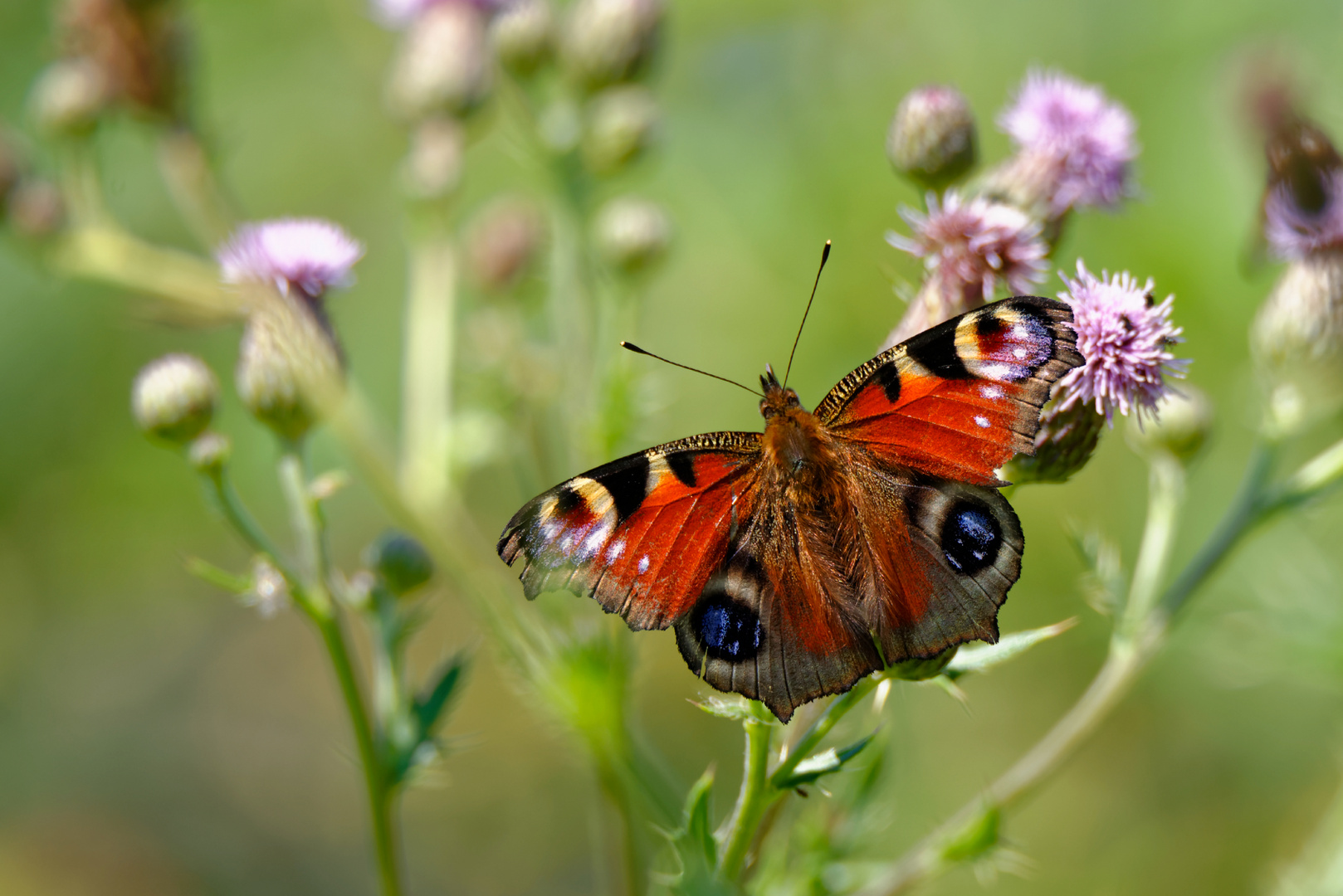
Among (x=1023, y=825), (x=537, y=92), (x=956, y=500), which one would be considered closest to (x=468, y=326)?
(x=537, y=92)

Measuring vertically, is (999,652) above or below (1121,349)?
below

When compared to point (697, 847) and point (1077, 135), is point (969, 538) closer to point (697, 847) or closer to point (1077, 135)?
point (697, 847)

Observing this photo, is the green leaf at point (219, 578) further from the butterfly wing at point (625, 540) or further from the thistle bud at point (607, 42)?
the thistle bud at point (607, 42)

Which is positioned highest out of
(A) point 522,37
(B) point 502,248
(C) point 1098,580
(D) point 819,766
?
(A) point 522,37

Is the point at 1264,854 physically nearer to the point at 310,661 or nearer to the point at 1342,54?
the point at 1342,54

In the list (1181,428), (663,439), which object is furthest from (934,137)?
(663,439)
